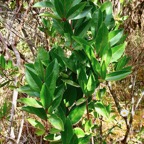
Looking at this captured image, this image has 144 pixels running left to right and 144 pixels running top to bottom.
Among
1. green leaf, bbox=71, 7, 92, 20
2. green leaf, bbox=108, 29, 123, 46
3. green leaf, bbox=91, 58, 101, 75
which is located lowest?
green leaf, bbox=91, 58, 101, 75

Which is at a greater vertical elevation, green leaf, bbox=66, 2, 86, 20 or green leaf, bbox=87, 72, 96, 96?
green leaf, bbox=66, 2, 86, 20

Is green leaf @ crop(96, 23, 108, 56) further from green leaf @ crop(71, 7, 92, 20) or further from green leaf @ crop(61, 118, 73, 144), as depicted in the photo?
green leaf @ crop(61, 118, 73, 144)

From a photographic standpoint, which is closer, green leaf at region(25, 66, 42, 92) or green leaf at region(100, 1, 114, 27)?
green leaf at region(25, 66, 42, 92)

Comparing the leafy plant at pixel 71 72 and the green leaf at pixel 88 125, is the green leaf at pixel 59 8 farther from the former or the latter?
the green leaf at pixel 88 125

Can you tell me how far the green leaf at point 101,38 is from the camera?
582 millimetres

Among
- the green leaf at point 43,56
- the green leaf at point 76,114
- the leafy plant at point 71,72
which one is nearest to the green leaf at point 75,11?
the leafy plant at point 71,72

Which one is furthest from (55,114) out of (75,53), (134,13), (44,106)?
(134,13)

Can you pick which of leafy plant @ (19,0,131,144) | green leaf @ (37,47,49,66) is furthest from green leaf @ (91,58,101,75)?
green leaf @ (37,47,49,66)

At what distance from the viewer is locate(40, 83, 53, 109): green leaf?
536 mm

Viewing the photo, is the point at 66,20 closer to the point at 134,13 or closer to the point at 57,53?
the point at 57,53

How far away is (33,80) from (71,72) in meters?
0.11

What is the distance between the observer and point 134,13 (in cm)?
321

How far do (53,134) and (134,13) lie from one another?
2825 mm

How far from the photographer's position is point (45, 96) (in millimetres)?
547
